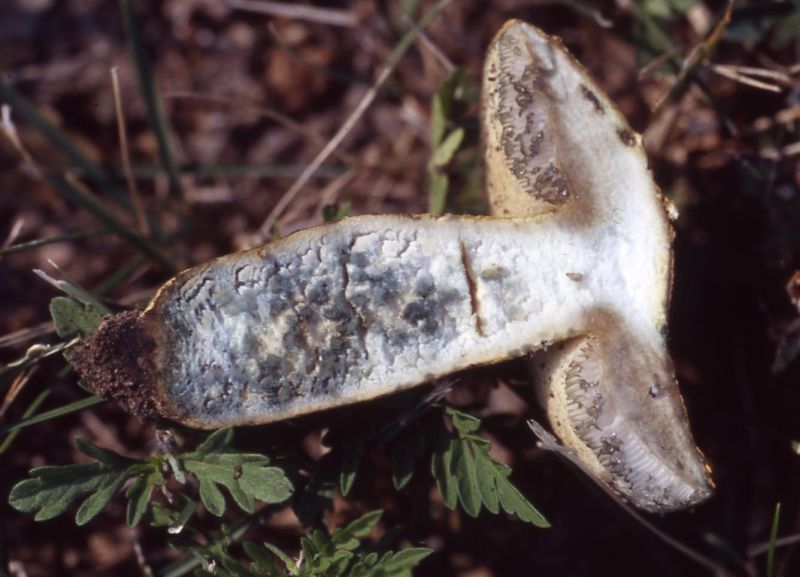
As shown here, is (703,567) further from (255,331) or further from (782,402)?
(255,331)

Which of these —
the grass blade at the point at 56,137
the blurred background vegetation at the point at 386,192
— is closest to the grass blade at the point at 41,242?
the blurred background vegetation at the point at 386,192

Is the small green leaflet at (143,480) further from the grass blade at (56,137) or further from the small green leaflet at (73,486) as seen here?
the grass blade at (56,137)

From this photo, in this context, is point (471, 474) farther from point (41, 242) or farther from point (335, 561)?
point (41, 242)

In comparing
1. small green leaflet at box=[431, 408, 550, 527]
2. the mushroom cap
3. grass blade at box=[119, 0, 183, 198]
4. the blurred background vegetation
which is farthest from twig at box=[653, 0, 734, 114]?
grass blade at box=[119, 0, 183, 198]

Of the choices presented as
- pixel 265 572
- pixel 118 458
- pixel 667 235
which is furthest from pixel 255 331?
pixel 667 235

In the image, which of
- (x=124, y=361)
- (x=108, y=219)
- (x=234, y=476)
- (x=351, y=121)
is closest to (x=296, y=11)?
(x=351, y=121)
